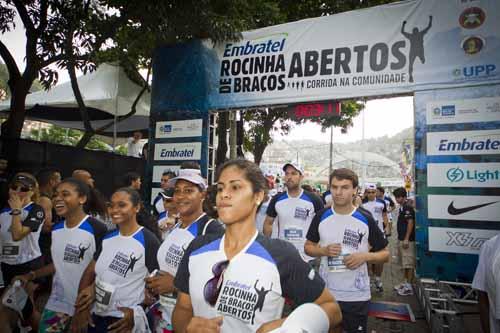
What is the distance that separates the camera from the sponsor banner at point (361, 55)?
6.50m

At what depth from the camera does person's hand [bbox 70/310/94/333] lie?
3068mm

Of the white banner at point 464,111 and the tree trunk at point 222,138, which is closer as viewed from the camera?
the white banner at point 464,111

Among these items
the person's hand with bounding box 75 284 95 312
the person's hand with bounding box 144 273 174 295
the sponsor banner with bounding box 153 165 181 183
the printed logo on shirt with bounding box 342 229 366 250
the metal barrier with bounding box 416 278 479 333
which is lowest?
the metal barrier with bounding box 416 278 479 333

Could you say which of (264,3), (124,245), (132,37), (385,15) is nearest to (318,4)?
(264,3)

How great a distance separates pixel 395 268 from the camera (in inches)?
435

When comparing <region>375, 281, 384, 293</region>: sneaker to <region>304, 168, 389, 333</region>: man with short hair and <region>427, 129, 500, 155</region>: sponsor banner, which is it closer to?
<region>427, 129, 500, 155</region>: sponsor banner

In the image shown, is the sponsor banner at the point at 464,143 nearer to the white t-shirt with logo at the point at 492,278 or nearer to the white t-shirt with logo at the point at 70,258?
the white t-shirt with logo at the point at 492,278

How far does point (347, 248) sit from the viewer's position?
13.0 feet

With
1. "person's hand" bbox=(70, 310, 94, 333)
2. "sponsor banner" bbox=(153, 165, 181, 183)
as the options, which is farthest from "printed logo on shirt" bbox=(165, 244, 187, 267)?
"sponsor banner" bbox=(153, 165, 181, 183)

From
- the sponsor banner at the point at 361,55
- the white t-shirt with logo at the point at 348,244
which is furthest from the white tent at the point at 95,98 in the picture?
the white t-shirt with logo at the point at 348,244

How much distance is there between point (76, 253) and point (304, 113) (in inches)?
217

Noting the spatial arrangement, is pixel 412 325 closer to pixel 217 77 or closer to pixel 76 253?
pixel 76 253

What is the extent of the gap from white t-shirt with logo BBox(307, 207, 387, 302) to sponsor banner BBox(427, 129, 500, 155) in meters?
3.40

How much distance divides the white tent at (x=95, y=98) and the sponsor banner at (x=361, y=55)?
3.80m
